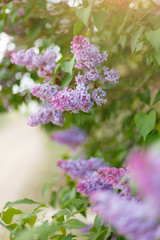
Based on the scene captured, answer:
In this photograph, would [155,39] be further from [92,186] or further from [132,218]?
[132,218]

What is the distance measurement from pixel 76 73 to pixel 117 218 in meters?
0.73

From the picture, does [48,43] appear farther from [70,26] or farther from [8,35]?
[8,35]

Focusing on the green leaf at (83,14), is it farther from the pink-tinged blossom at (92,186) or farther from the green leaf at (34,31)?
the green leaf at (34,31)

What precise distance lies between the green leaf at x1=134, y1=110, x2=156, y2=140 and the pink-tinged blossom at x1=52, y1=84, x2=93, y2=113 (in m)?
0.17

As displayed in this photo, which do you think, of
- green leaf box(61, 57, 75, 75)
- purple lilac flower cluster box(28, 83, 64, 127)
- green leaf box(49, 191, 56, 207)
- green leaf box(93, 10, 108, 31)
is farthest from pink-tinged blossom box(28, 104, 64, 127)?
green leaf box(49, 191, 56, 207)

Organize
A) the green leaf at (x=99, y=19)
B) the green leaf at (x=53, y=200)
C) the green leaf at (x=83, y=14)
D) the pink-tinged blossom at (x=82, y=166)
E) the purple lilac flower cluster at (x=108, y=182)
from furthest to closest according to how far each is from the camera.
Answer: the green leaf at (x=53, y=200), the pink-tinged blossom at (x=82, y=166), the green leaf at (x=99, y=19), the green leaf at (x=83, y=14), the purple lilac flower cluster at (x=108, y=182)

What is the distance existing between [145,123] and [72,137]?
2.93 m

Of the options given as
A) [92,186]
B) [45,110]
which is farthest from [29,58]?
[92,186]

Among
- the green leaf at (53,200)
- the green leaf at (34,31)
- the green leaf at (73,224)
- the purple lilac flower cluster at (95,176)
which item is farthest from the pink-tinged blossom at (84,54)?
the green leaf at (53,200)

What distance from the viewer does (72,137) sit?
12.7 feet

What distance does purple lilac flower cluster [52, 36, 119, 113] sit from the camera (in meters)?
0.93

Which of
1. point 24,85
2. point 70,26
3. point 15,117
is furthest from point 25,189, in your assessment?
point 15,117

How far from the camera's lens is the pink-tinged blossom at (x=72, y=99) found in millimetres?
931

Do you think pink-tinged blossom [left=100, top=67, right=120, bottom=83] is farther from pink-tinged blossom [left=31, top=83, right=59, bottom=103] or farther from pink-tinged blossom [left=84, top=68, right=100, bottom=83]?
pink-tinged blossom [left=31, top=83, right=59, bottom=103]
